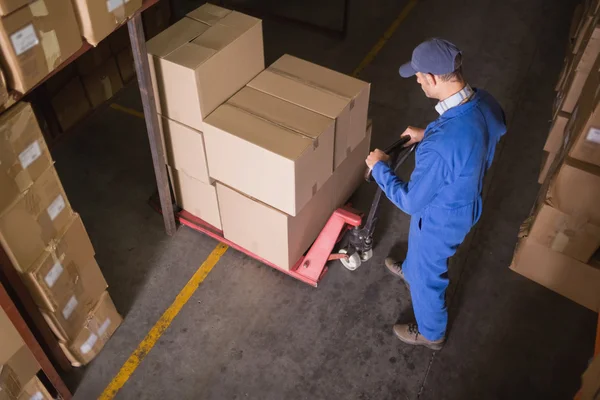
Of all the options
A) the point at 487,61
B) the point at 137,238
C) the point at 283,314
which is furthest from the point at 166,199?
the point at 487,61

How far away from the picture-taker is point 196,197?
457 cm

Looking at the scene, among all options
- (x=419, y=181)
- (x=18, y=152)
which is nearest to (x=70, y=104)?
(x=18, y=152)

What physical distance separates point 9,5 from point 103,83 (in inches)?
140

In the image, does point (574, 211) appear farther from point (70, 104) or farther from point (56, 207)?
point (70, 104)

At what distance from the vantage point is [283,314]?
423 cm

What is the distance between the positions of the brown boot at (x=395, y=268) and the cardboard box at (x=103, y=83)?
11.7 feet

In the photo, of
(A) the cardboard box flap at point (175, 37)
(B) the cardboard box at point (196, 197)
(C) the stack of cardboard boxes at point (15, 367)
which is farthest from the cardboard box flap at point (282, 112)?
(C) the stack of cardboard boxes at point (15, 367)

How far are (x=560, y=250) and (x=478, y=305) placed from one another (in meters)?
0.75

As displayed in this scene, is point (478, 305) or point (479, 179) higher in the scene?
point (479, 179)

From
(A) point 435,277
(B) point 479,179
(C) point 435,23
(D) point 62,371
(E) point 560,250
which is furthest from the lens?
(C) point 435,23

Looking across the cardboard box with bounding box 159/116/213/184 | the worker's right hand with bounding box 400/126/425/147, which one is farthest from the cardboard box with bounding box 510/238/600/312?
the cardboard box with bounding box 159/116/213/184

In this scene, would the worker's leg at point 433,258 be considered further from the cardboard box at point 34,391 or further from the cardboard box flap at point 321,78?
the cardboard box at point 34,391

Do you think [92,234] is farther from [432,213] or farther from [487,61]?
[487,61]

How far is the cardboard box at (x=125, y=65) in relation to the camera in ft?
19.6
